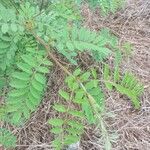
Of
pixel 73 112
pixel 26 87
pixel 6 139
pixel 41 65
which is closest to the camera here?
pixel 73 112

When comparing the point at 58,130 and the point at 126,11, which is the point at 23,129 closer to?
the point at 58,130

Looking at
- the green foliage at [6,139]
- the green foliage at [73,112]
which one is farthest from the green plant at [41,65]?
the green foliage at [6,139]

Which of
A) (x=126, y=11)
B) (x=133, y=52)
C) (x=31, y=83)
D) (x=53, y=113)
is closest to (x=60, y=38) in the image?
(x=31, y=83)

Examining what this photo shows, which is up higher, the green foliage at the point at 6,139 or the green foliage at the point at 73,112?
the green foliage at the point at 73,112

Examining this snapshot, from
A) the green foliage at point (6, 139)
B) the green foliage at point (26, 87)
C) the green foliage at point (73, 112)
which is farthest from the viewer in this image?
the green foliage at point (6, 139)

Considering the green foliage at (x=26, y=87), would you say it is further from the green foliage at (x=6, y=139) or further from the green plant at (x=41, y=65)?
the green foliage at (x=6, y=139)

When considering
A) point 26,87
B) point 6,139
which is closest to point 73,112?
point 26,87

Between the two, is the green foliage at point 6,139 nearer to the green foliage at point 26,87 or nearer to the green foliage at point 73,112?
the green foliage at point 26,87

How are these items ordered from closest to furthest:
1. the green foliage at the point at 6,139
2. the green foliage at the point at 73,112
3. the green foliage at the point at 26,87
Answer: the green foliage at the point at 73,112
the green foliage at the point at 26,87
the green foliage at the point at 6,139

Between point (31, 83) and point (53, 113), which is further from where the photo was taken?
point (53, 113)

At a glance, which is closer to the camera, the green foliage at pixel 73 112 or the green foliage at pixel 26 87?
the green foliage at pixel 73 112

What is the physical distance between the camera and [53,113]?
2213mm

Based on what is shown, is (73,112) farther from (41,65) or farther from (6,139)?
(6,139)

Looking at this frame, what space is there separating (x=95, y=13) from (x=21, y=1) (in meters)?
1.07
